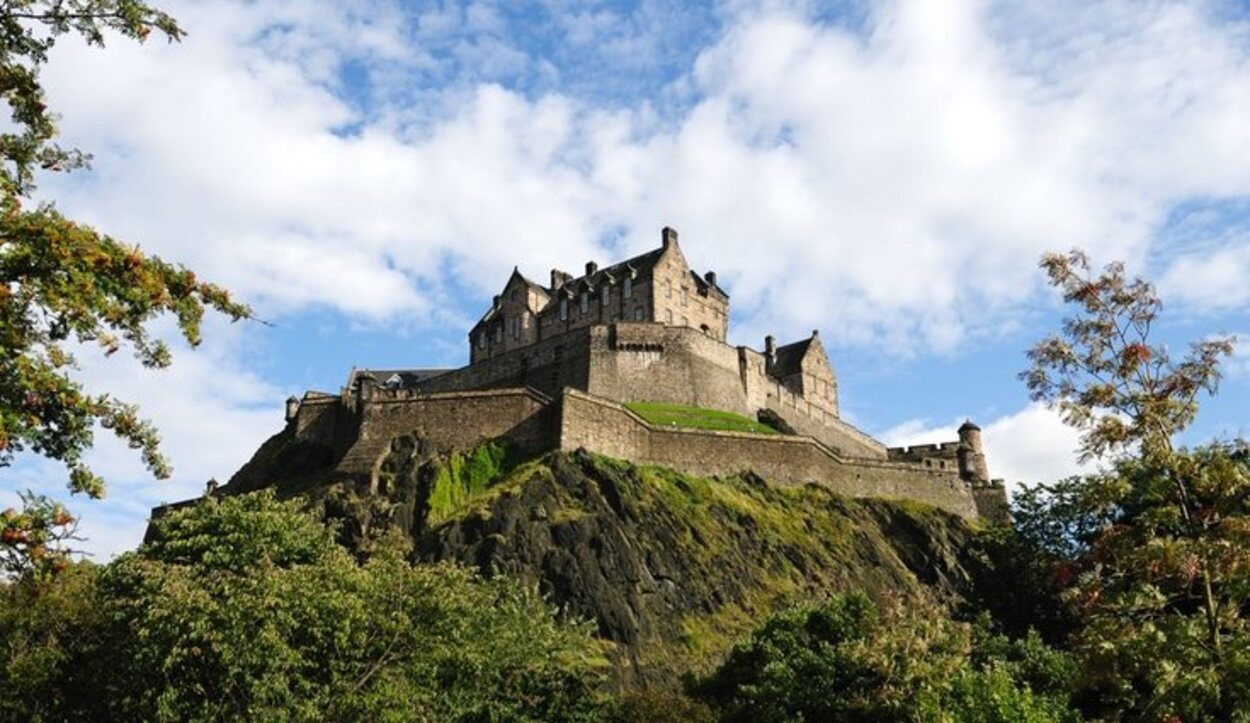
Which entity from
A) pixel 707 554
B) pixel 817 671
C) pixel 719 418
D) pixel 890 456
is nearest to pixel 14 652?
pixel 817 671

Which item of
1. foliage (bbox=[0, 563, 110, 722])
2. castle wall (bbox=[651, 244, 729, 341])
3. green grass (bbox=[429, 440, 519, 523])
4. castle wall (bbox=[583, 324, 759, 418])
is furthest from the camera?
castle wall (bbox=[651, 244, 729, 341])

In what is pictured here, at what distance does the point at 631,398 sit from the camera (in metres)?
Result: 67.9

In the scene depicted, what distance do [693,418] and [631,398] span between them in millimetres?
4502

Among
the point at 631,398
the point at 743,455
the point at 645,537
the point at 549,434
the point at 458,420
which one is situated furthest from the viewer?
the point at 631,398

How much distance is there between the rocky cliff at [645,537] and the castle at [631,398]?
158 centimetres

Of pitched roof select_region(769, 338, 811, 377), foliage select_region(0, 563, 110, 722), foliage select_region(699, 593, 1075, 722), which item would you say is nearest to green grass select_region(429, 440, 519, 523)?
foliage select_region(699, 593, 1075, 722)

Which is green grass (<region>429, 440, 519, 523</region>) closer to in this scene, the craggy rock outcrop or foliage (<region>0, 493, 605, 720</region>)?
A: the craggy rock outcrop

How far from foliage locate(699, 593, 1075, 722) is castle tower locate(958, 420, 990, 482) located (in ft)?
114

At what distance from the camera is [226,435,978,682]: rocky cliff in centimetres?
4584

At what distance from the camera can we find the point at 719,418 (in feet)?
222

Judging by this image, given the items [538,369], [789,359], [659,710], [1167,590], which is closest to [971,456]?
[789,359]

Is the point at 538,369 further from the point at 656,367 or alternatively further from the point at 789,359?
the point at 789,359

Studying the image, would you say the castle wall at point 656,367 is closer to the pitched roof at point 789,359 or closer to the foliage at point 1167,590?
the pitched roof at point 789,359

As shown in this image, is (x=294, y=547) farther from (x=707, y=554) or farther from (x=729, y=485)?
(x=729, y=485)
